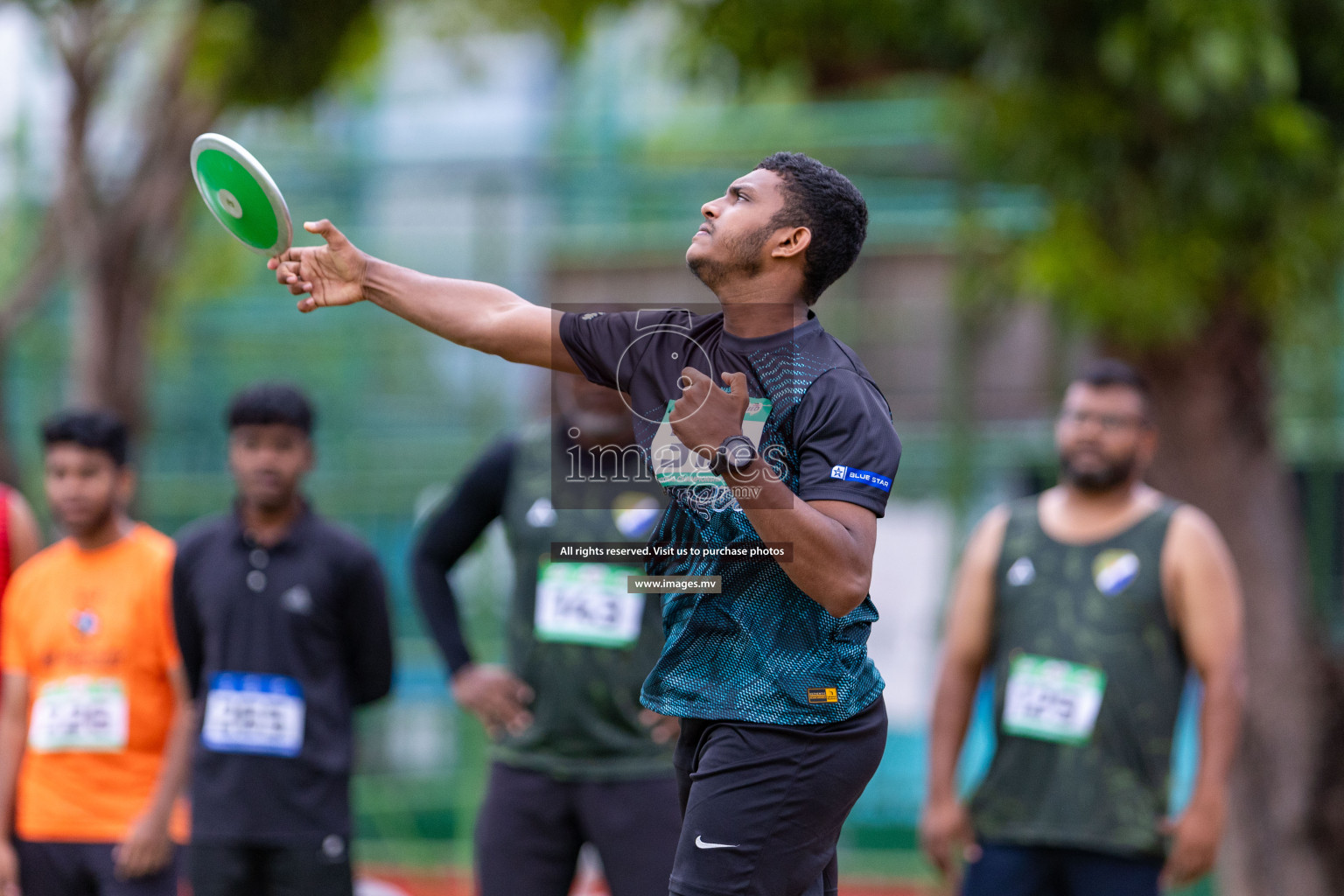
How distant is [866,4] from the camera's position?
6.47 m

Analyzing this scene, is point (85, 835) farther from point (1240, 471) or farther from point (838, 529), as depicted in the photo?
point (1240, 471)

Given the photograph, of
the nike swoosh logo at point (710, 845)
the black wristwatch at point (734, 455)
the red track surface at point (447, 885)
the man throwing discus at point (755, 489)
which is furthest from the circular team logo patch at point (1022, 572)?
the red track surface at point (447, 885)

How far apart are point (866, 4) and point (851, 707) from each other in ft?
14.5

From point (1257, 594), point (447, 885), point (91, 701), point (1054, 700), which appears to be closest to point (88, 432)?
point (91, 701)

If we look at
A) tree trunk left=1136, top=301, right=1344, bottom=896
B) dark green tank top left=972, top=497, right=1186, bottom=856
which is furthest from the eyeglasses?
tree trunk left=1136, top=301, right=1344, bottom=896

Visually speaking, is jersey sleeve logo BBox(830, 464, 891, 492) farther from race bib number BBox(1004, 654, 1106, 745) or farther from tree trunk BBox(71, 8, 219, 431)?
tree trunk BBox(71, 8, 219, 431)

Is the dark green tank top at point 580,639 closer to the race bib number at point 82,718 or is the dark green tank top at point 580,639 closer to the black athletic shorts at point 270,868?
the black athletic shorts at point 270,868

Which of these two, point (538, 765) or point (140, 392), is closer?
point (538, 765)

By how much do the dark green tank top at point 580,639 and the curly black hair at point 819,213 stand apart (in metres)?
1.47

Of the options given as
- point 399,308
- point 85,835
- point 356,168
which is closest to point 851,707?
point 399,308

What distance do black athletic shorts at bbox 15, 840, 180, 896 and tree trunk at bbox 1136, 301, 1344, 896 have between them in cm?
464

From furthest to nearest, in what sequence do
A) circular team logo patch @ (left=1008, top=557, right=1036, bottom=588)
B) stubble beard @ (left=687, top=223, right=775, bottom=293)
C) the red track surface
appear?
1. the red track surface
2. circular team logo patch @ (left=1008, top=557, right=1036, bottom=588)
3. stubble beard @ (left=687, top=223, right=775, bottom=293)

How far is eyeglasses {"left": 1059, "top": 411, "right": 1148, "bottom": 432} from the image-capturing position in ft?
15.8

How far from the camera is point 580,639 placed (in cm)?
436
